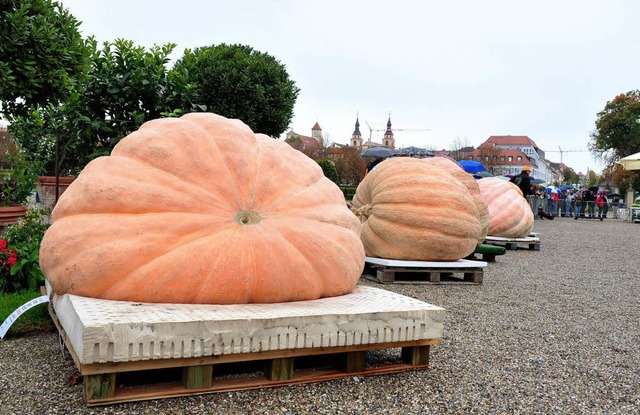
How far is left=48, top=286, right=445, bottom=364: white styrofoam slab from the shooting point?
2289 millimetres

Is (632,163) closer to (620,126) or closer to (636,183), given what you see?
(636,183)

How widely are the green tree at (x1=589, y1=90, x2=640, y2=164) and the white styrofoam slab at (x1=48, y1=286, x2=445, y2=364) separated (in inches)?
1825

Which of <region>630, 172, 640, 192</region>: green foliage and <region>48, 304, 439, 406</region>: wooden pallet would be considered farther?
<region>630, 172, 640, 192</region>: green foliage

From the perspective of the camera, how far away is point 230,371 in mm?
2916

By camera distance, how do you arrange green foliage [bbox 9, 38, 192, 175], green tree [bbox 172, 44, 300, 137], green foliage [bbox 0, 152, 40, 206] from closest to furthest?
green foliage [bbox 9, 38, 192, 175] → green foliage [bbox 0, 152, 40, 206] → green tree [bbox 172, 44, 300, 137]

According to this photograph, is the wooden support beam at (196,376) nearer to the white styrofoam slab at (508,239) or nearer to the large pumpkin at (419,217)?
the large pumpkin at (419,217)

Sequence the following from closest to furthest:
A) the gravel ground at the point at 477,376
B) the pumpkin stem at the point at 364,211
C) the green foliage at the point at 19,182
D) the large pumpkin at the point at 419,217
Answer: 1. the gravel ground at the point at 477,376
2. the large pumpkin at the point at 419,217
3. the pumpkin stem at the point at 364,211
4. the green foliage at the point at 19,182

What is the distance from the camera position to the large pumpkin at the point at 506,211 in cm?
1079

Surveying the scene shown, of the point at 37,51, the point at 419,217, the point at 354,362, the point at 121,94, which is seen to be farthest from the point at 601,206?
the point at 354,362

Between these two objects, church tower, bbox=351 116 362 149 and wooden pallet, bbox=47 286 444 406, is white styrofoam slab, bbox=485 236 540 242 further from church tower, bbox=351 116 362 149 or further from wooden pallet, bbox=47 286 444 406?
church tower, bbox=351 116 362 149

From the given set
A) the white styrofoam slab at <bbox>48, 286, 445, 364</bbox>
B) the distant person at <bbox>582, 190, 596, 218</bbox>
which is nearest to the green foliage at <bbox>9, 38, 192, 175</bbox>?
the white styrofoam slab at <bbox>48, 286, 445, 364</bbox>

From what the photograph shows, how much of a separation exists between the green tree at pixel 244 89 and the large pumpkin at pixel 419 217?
8201mm

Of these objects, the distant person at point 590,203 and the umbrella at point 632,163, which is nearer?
the umbrella at point 632,163

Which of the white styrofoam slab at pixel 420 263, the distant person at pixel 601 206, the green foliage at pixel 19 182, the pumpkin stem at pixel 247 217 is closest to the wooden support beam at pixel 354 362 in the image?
the pumpkin stem at pixel 247 217
